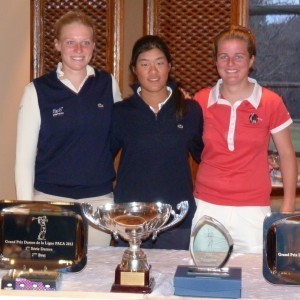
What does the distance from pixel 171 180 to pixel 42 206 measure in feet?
2.22

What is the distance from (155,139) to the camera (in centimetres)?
256

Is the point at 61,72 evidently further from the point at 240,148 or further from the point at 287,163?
the point at 287,163

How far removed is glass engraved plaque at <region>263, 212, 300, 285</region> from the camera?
1.93 metres

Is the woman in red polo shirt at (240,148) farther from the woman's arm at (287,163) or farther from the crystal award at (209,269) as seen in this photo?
the crystal award at (209,269)

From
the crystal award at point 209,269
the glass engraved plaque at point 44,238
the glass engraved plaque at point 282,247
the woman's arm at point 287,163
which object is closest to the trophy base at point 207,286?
the crystal award at point 209,269

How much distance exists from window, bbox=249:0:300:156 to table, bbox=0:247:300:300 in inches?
116

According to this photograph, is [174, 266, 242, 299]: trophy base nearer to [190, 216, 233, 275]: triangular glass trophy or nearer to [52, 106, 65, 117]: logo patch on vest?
[190, 216, 233, 275]: triangular glass trophy

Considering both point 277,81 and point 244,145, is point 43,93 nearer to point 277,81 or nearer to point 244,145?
point 244,145

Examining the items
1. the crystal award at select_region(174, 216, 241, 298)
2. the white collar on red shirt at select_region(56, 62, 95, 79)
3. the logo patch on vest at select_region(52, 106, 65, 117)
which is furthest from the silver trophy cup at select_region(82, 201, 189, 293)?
the white collar on red shirt at select_region(56, 62, 95, 79)

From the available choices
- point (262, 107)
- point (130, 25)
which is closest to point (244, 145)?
point (262, 107)

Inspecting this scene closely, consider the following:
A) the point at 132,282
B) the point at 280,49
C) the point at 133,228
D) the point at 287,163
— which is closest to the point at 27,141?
the point at 133,228

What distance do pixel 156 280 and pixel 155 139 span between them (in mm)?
714

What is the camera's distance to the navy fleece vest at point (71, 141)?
2.55 meters

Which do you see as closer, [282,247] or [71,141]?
[282,247]
